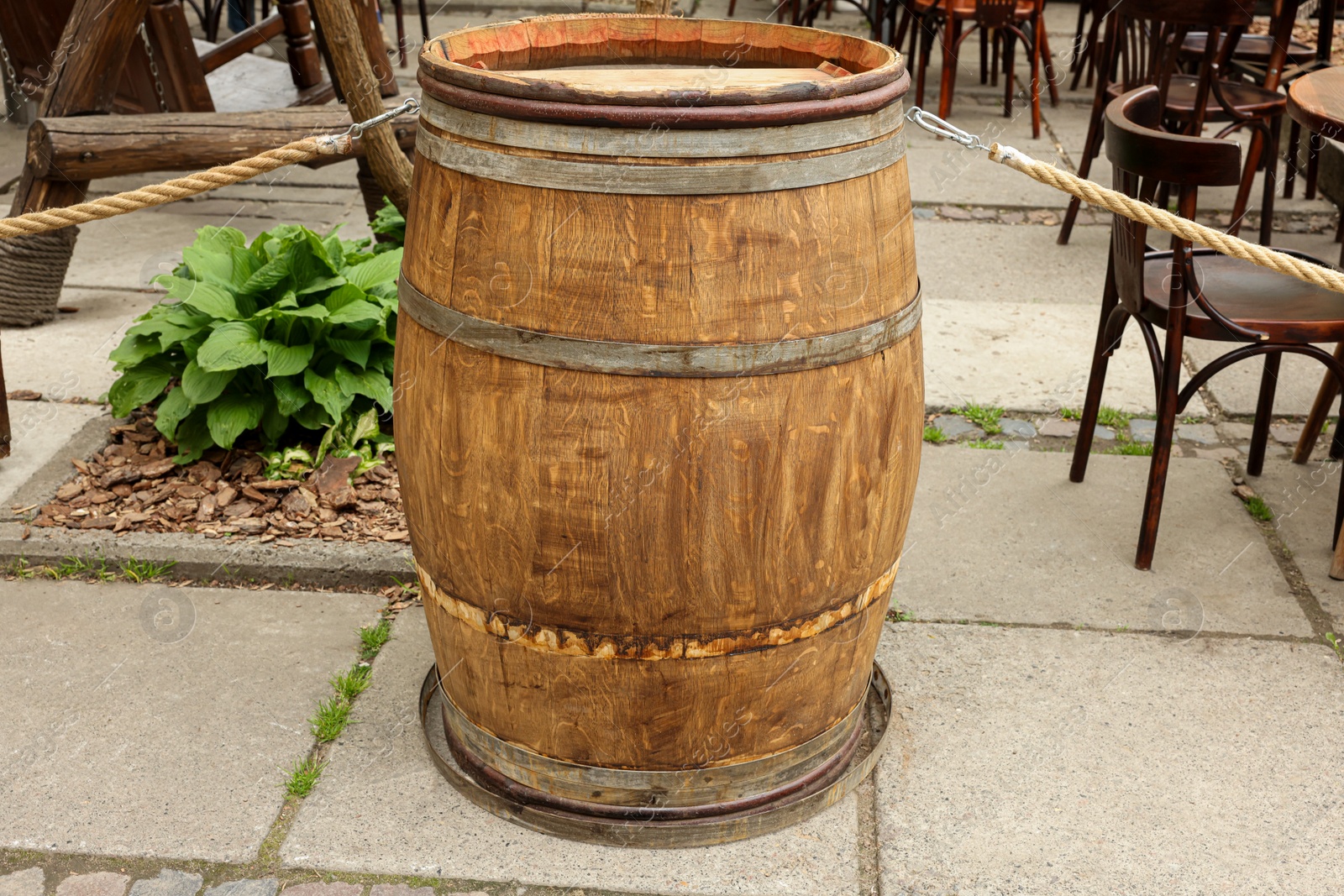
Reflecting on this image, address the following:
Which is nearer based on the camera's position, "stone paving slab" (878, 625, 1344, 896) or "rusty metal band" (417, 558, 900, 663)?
"rusty metal band" (417, 558, 900, 663)

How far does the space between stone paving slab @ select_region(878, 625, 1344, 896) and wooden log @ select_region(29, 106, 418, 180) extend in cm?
272

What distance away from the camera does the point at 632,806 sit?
2.36 meters

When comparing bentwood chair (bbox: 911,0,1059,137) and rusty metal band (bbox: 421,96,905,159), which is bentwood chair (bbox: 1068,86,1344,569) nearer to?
rusty metal band (bbox: 421,96,905,159)

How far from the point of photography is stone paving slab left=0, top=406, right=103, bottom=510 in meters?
3.56

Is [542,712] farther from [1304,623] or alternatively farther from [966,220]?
[966,220]

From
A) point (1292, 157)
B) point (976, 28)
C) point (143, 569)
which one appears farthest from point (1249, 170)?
point (143, 569)

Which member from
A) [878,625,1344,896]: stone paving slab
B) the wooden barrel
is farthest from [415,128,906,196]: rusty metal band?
[878,625,1344,896]: stone paving slab

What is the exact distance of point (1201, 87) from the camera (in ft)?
16.1

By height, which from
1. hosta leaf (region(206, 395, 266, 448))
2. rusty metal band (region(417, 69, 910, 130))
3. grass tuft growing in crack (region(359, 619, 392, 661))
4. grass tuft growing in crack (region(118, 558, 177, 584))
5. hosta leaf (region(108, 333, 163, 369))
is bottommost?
grass tuft growing in crack (region(359, 619, 392, 661))

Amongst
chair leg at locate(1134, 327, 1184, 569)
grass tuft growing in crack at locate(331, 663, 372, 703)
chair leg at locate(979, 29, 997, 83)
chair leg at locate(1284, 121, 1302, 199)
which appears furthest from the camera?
chair leg at locate(979, 29, 997, 83)

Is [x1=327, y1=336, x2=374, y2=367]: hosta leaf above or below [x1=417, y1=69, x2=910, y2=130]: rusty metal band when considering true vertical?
below

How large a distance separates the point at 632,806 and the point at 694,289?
103 centimetres

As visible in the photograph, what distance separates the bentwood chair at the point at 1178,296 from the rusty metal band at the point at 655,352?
136cm

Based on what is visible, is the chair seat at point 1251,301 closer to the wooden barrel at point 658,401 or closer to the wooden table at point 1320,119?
the wooden table at point 1320,119
